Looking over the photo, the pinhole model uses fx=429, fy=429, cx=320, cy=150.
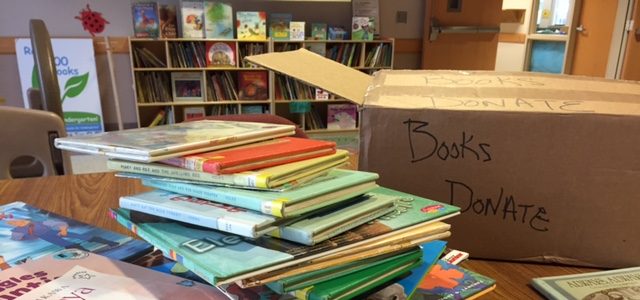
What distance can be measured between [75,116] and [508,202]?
4.10 metres

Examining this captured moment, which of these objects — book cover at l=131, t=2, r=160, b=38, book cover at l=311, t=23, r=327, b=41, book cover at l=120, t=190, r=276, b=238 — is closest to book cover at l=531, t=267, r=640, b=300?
book cover at l=120, t=190, r=276, b=238

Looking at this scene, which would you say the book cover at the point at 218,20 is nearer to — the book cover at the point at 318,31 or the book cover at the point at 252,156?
the book cover at the point at 318,31

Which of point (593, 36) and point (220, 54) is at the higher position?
point (593, 36)

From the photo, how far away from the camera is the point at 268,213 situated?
1.52 ft

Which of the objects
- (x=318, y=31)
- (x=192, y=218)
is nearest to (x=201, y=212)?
(x=192, y=218)

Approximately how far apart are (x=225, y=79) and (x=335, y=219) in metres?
3.77

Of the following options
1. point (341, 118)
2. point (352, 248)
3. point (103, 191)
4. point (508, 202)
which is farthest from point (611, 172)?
point (341, 118)

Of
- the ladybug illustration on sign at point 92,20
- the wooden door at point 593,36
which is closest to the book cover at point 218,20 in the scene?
the ladybug illustration on sign at point 92,20

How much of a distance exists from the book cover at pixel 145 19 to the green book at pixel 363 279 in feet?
12.5

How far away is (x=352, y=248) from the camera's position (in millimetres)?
485

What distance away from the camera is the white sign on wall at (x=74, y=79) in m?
3.75

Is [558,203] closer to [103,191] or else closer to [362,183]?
[362,183]

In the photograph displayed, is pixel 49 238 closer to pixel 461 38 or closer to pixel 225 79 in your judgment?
pixel 225 79

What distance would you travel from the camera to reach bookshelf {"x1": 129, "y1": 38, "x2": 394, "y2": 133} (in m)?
3.88
